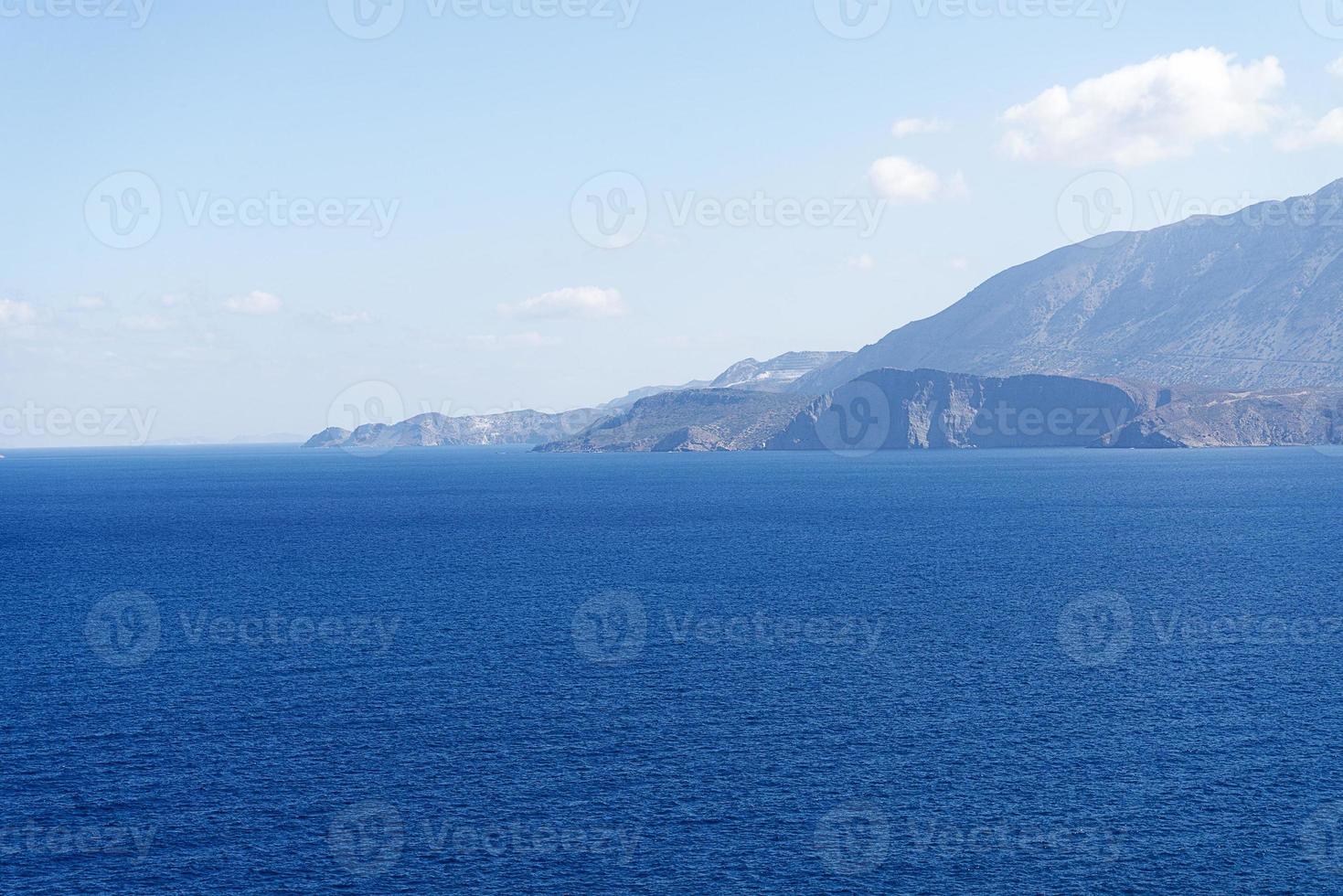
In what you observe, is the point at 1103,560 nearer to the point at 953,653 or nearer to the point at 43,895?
the point at 953,653

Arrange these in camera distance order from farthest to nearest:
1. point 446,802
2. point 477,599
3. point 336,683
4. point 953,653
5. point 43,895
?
point 477,599
point 953,653
point 336,683
point 446,802
point 43,895

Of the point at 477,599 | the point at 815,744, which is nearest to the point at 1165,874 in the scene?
the point at 815,744
